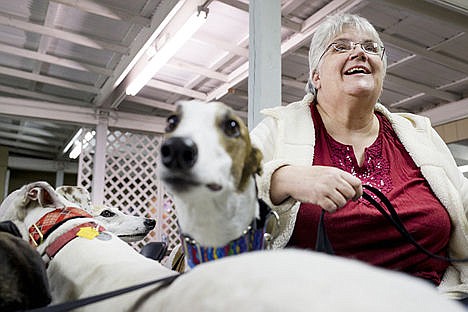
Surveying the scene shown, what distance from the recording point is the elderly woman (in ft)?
3.12

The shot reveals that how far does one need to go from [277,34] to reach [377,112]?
2.20 ft

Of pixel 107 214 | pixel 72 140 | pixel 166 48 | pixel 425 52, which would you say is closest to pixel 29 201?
pixel 107 214

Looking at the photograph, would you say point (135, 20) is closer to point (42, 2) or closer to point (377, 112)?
point (42, 2)

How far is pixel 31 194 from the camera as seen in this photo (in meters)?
1.15

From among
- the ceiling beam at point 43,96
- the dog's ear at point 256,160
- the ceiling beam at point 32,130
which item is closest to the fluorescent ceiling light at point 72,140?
the ceiling beam at point 32,130

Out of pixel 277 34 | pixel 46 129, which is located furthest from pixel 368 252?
pixel 46 129

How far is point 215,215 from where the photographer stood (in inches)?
22.6

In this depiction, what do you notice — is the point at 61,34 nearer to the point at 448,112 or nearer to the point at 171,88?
the point at 171,88

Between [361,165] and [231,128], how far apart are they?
1.78ft

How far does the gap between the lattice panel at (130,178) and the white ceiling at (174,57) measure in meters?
0.24

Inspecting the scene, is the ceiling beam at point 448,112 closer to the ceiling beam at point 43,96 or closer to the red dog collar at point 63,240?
the ceiling beam at point 43,96

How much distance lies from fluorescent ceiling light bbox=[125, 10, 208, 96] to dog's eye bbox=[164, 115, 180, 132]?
219 centimetres

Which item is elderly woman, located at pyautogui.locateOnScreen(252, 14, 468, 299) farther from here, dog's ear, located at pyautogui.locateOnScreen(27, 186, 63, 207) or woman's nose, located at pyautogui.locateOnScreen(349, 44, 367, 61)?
dog's ear, located at pyautogui.locateOnScreen(27, 186, 63, 207)

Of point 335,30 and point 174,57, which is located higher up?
point 174,57
